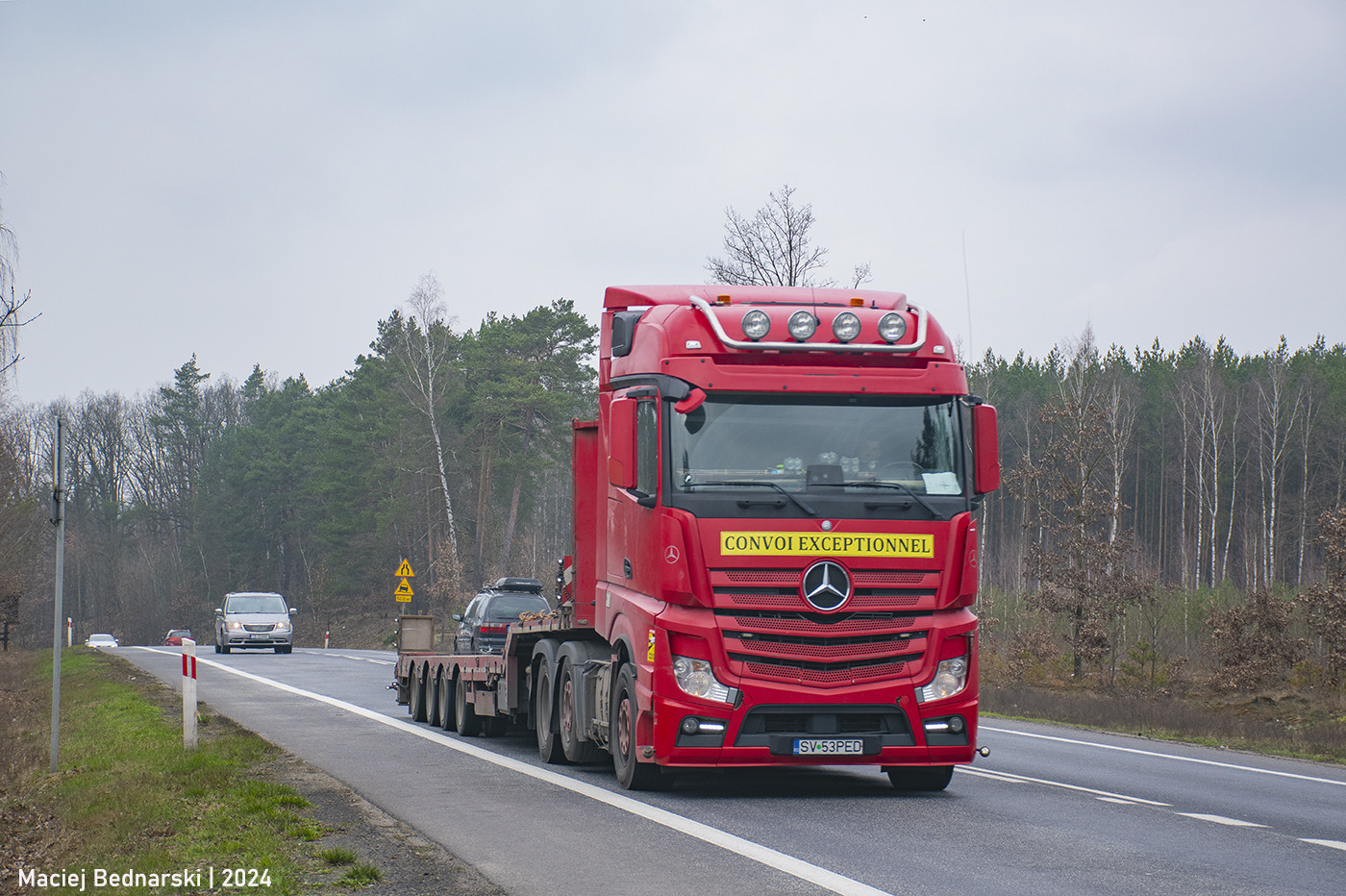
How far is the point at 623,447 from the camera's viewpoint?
10.8 metres

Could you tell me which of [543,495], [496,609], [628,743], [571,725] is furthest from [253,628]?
[543,495]

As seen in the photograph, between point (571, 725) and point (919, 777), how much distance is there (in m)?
3.29

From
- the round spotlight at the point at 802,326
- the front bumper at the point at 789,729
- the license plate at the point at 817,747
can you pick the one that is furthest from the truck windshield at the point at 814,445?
the license plate at the point at 817,747

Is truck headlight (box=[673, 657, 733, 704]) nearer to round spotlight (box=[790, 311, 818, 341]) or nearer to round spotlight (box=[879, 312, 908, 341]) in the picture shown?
round spotlight (box=[790, 311, 818, 341])

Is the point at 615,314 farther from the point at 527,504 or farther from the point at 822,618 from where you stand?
the point at 527,504

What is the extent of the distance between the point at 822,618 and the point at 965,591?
120cm

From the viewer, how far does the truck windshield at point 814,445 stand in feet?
34.2

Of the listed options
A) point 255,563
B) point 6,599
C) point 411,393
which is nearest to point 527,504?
point 411,393

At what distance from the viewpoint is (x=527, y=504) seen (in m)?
68.0

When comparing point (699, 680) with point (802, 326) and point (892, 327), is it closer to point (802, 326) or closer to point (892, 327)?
point (802, 326)

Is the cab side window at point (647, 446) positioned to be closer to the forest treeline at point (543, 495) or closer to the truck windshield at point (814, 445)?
the truck windshield at point (814, 445)

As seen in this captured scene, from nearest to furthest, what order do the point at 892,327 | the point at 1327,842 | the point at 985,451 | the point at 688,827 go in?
the point at 1327,842
the point at 688,827
the point at 985,451
the point at 892,327

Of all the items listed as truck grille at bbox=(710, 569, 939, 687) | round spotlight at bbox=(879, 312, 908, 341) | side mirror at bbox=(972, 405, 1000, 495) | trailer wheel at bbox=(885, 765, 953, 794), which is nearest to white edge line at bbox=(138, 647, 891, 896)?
truck grille at bbox=(710, 569, 939, 687)

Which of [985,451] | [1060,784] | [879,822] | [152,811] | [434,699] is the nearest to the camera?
[879,822]
